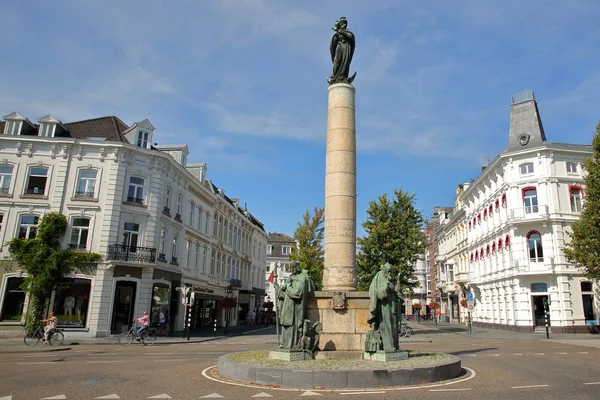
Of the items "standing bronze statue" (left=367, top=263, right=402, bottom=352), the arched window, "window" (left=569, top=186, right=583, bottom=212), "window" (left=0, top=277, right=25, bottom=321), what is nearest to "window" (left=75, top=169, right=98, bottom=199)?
"window" (left=0, top=277, right=25, bottom=321)

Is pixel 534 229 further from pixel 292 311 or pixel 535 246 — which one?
pixel 292 311

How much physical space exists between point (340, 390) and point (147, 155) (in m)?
24.3

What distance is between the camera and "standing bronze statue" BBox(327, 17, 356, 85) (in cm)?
1486

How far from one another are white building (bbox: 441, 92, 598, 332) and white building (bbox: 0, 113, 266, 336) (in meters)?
25.4

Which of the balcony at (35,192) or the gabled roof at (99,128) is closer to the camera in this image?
the balcony at (35,192)

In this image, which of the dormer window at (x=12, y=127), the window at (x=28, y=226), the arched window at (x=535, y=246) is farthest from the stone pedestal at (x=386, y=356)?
the arched window at (x=535, y=246)

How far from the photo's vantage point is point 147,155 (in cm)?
2958

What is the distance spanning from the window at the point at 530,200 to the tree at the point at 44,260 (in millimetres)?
31444

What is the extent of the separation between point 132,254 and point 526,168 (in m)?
30.5

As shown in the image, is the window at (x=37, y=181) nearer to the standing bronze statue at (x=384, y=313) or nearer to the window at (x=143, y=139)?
the window at (x=143, y=139)

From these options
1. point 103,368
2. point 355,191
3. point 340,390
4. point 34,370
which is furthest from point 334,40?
point 34,370

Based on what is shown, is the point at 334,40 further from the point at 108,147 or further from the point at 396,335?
the point at 108,147

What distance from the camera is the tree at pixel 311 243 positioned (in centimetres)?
4269

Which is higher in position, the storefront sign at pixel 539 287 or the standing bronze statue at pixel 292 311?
the storefront sign at pixel 539 287
